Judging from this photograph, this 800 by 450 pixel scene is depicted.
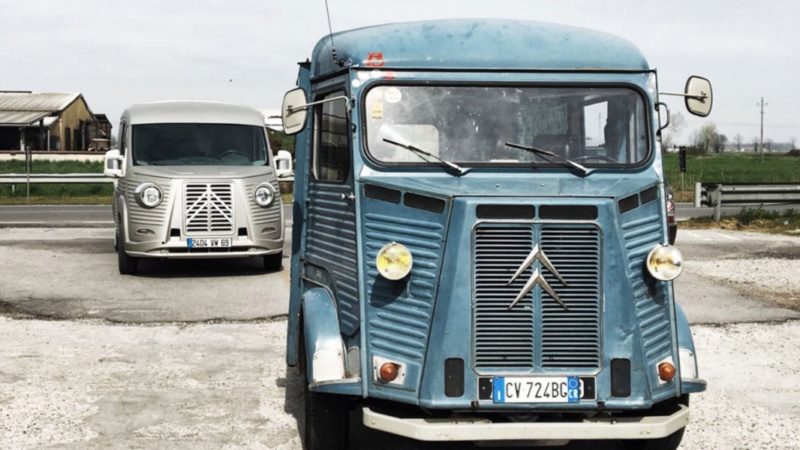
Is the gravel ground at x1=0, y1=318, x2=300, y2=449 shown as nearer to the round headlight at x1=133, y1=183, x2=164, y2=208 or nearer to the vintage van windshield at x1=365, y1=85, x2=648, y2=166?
the vintage van windshield at x1=365, y1=85, x2=648, y2=166

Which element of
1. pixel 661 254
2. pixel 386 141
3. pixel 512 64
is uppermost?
pixel 512 64

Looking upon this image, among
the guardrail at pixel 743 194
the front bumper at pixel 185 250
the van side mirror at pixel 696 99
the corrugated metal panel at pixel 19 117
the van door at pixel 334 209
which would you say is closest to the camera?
the van door at pixel 334 209

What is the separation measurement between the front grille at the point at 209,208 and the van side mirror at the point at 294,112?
315 inches

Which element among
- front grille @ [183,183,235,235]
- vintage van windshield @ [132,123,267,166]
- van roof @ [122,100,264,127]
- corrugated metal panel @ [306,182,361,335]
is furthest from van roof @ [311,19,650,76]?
van roof @ [122,100,264,127]

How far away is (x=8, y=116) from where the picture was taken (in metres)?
57.7

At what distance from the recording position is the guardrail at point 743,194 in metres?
23.2

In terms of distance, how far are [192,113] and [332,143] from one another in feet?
30.6

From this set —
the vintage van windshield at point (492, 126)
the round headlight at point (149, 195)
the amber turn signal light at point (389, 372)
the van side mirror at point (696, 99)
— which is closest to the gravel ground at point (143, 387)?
the amber turn signal light at point (389, 372)

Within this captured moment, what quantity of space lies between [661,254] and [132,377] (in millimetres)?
4330

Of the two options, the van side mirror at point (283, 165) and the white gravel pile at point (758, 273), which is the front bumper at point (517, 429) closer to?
the white gravel pile at point (758, 273)

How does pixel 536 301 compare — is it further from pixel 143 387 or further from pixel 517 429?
pixel 143 387

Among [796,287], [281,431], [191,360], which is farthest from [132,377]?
[796,287]

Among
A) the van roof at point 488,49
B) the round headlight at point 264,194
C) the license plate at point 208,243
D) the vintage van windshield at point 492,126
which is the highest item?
the van roof at point 488,49

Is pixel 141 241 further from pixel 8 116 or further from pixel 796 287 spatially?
pixel 8 116
